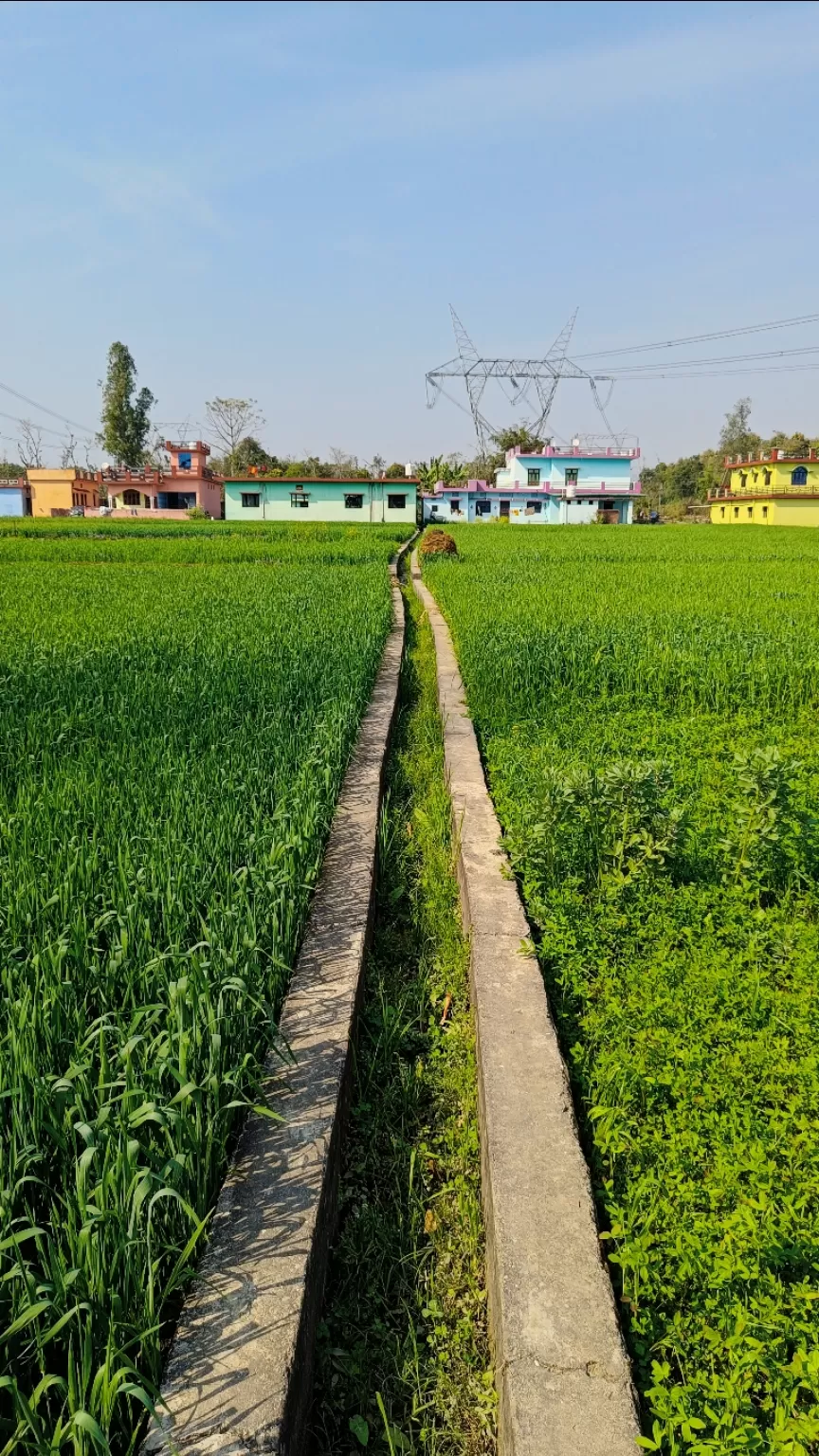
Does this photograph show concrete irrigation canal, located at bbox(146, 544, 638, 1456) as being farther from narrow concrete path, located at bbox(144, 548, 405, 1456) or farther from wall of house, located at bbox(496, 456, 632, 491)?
wall of house, located at bbox(496, 456, 632, 491)

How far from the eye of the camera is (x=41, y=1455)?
1.24 m

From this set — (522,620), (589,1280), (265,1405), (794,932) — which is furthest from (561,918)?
(522,620)

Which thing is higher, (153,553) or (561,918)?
(153,553)

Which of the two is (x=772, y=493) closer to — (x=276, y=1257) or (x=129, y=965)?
(x=129, y=965)

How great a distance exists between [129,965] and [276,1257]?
98cm

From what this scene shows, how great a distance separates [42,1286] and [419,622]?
11584 mm

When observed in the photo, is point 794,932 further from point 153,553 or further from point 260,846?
point 153,553

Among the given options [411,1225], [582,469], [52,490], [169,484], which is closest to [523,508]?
[582,469]

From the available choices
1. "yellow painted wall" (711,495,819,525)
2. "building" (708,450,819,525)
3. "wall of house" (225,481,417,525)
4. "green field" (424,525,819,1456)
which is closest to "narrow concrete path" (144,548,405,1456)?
"green field" (424,525,819,1456)

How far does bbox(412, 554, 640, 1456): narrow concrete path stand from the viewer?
4.77ft

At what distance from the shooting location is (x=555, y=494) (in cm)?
5809

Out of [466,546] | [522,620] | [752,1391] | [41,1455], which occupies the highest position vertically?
[466,546]

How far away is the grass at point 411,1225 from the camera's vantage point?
5.69ft

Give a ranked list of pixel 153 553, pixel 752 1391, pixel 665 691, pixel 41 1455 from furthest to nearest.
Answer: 1. pixel 153 553
2. pixel 665 691
3. pixel 752 1391
4. pixel 41 1455
